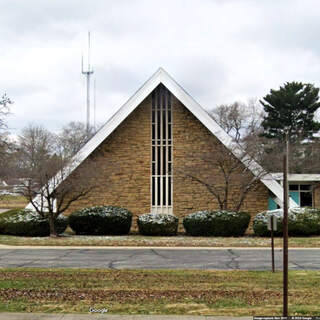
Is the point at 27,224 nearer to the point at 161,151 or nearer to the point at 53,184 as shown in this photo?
the point at 53,184

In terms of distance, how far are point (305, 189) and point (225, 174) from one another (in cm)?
1202

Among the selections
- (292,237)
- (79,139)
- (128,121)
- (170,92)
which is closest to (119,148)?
(128,121)

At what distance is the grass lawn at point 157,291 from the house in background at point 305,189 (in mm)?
21039

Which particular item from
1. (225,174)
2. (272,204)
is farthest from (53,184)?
(272,204)

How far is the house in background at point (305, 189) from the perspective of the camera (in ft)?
104

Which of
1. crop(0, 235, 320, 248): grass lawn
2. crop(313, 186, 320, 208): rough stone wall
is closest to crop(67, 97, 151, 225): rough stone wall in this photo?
crop(0, 235, 320, 248): grass lawn

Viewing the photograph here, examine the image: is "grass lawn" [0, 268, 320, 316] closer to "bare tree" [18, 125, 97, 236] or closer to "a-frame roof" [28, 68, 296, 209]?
"bare tree" [18, 125, 97, 236]

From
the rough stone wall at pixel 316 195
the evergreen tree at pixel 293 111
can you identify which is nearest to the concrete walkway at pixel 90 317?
the rough stone wall at pixel 316 195

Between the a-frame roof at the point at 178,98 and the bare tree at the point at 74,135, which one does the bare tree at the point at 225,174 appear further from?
the bare tree at the point at 74,135

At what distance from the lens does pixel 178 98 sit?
80.1 ft

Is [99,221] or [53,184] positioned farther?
[99,221]

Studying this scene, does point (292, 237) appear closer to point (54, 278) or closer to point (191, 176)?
point (191, 176)

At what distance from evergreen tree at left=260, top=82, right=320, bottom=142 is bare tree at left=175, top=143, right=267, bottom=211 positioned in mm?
24508

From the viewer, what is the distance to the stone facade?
2517 centimetres
